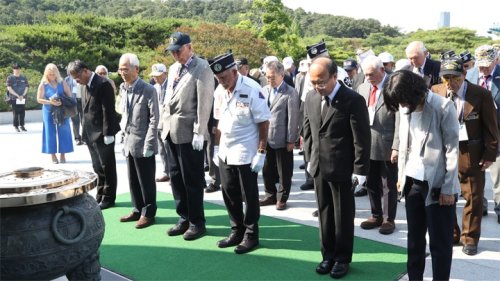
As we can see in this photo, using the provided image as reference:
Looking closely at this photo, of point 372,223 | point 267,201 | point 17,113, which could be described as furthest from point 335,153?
point 17,113

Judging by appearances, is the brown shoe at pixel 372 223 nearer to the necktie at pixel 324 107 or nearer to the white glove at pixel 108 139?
the necktie at pixel 324 107

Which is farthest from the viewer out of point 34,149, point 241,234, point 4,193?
point 34,149

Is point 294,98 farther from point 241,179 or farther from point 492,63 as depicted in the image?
point 492,63

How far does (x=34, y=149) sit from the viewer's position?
10.6 metres

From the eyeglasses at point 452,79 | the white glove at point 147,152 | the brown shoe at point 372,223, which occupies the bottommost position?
the brown shoe at point 372,223

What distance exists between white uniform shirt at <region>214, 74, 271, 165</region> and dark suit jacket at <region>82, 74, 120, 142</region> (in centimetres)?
195

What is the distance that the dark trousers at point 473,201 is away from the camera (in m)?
4.21

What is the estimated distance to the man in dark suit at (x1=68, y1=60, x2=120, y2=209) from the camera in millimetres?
5707

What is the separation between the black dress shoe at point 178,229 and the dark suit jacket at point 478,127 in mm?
2860

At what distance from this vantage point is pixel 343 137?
3721mm

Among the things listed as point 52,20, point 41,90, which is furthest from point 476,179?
point 52,20

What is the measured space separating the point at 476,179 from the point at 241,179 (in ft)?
7.01

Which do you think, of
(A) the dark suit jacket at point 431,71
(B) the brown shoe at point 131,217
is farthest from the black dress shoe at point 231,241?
(A) the dark suit jacket at point 431,71

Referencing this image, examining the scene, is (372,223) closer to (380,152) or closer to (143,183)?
(380,152)
